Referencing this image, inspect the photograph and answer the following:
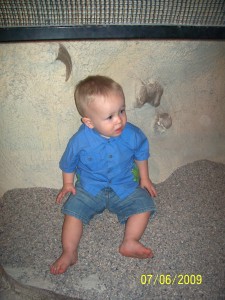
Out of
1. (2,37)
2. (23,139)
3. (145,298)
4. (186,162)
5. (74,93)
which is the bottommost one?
(145,298)

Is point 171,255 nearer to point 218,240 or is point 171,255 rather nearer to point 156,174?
point 218,240

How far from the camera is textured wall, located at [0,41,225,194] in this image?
3.77 ft

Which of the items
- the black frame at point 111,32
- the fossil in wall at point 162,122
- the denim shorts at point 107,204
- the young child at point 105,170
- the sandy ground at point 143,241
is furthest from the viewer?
the fossil in wall at point 162,122

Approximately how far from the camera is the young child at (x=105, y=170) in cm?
109

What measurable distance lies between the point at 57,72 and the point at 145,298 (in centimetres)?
92

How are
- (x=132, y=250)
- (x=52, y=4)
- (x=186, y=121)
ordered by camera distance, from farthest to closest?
1. (x=186, y=121)
2. (x=132, y=250)
3. (x=52, y=4)

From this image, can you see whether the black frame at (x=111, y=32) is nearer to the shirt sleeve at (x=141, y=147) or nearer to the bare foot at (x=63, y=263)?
the shirt sleeve at (x=141, y=147)

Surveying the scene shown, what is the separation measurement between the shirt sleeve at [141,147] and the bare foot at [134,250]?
0.39m

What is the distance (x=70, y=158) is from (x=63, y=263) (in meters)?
0.44

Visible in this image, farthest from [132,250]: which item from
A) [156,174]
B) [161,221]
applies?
[156,174]

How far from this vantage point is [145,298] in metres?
0.95

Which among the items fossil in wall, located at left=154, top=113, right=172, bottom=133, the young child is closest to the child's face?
the young child
